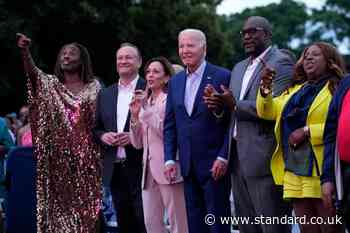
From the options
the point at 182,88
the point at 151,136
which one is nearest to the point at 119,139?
the point at 151,136

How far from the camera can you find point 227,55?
31.5 metres

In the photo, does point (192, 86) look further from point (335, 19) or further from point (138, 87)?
point (335, 19)

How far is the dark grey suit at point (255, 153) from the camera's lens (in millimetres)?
7387

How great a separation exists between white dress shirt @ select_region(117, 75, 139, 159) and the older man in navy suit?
0.72m

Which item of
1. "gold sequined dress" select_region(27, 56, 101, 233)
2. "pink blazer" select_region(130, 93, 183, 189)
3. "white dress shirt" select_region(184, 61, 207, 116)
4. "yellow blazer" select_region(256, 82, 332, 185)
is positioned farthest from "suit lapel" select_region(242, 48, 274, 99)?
"gold sequined dress" select_region(27, 56, 101, 233)

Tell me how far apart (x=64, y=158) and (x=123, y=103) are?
84 cm

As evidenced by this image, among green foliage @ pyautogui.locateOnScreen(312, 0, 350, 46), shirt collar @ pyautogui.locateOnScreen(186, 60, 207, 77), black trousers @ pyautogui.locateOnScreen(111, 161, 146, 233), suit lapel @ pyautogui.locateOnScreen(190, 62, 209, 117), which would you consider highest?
green foliage @ pyautogui.locateOnScreen(312, 0, 350, 46)

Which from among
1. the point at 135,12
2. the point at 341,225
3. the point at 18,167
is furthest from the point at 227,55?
the point at 341,225

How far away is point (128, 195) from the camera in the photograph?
28.4 feet

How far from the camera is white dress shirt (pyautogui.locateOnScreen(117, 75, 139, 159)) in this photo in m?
8.69

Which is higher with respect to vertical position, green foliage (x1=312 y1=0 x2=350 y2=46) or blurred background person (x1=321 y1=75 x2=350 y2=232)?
green foliage (x1=312 y1=0 x2=350 y2=46)

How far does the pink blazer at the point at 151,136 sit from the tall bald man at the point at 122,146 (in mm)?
141

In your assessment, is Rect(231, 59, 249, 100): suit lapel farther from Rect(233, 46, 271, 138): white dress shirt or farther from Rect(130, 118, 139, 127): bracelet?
Rect(130, 118, 139, 127): bracelet

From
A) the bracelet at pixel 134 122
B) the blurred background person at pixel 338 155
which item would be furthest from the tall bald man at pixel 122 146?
the blurred background person at pixel 338 155
